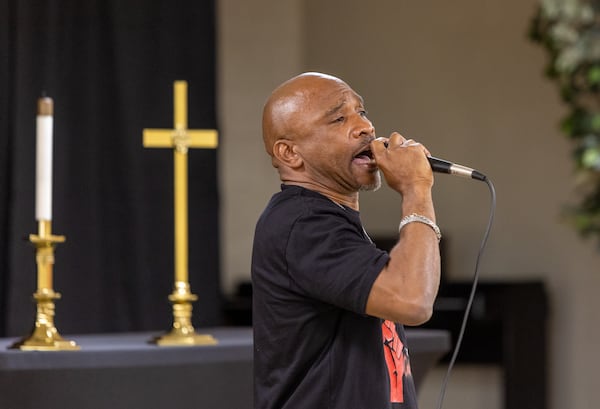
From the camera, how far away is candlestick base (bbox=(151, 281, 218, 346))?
3.03 metres

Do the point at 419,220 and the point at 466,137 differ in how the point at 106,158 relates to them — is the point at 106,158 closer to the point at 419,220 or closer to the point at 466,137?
the point at 466,137

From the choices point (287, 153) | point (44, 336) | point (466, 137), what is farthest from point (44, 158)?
point (466, 137)

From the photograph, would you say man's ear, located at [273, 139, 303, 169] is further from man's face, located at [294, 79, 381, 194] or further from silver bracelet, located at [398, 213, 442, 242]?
silver bracelet, located at [398, 213, 442, 242]

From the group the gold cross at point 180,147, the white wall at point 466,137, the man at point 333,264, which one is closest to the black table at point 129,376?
the gold cross at point 180,147

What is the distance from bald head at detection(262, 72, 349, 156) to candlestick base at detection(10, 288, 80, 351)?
120cm

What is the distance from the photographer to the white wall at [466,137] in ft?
15.9

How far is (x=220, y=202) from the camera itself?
4949 millimetres

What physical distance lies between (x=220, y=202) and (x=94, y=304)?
778 mm

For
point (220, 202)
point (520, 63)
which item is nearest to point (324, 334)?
point (220, 202)

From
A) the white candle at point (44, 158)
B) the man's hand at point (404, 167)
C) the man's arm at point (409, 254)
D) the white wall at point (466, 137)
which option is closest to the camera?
the man's arm at point (409, 254)

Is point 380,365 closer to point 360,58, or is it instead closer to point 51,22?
point 51,22

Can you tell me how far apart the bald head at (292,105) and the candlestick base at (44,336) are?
1202 millimetres

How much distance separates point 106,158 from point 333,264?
300 cm

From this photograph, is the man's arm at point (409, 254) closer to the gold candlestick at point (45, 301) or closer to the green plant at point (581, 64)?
the green plant at point (581, 64)
